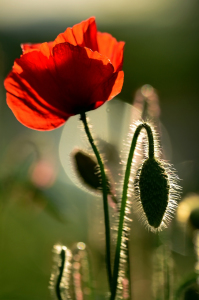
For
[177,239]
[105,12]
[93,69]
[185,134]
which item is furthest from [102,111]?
[105,12]

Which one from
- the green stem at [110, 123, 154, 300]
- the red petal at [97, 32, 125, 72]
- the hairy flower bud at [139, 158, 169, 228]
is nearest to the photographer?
the green stem at [110, 123, 154, 300]

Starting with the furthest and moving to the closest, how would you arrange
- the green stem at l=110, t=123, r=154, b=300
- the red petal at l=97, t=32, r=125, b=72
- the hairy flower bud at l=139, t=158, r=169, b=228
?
the red petal at l=97, t=32, r=125, b=72, the hairy flower bud at l=139, t=158, r=169, b=228, the green stem at l=110, t=123, r=154, b=300

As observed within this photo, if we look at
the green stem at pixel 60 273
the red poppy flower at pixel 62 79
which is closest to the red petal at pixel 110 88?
the red poppy flower at pixel 62 79

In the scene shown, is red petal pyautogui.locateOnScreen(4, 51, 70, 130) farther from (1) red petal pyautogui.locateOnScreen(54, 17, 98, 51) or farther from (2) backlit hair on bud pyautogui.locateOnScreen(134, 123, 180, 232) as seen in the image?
(2) backlit hair on bud pyautogui.locateOnScreen(134, 123, 180, 232)

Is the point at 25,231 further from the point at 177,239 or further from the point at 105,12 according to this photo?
the point at 105,12

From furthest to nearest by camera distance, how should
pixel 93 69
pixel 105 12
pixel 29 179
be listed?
pixel 105 12
pixel 29 179
pixel 93 69

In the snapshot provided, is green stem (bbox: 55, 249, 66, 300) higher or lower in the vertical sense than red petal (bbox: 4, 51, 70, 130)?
lower

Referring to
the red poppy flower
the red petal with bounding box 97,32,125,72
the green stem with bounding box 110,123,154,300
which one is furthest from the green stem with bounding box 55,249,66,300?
the red petal with bounding box 97,32,125,72
